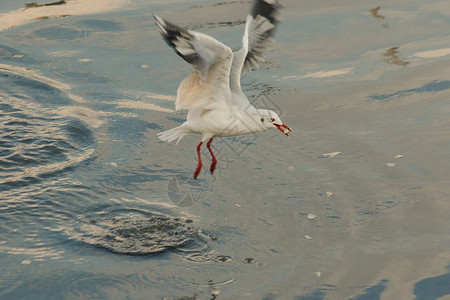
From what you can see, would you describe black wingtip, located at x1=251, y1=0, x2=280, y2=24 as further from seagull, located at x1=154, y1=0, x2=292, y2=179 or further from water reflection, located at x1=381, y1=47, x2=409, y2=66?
water reflection, located at x1=381, y1=47, x2=409, y2=66

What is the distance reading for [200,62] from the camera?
274 inches

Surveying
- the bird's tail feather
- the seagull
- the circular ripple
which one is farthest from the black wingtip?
the circular ripple

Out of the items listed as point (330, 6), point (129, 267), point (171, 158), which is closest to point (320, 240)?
point (129, 267)

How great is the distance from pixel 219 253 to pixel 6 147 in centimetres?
348

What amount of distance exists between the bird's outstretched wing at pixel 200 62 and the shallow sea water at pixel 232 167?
3.58ft

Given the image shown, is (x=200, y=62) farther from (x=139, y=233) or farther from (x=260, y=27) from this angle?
(x=139, y=233)

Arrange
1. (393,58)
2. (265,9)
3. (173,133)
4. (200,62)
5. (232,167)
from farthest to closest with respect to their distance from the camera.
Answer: (393,58) → (232,167) → (265,9) → (173,133) → (200,62)

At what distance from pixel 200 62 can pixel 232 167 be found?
1.97 meters

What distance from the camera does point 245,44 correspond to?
771cm

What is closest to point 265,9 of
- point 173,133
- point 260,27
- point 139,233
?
point 260,27

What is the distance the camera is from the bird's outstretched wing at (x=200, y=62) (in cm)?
654

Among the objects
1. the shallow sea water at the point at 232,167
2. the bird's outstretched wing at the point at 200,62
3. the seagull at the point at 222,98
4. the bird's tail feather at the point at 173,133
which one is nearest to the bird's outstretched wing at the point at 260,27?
the seagull at the point at 222,98

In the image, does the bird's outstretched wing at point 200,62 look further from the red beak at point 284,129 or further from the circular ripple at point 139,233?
the circular ripple at point 139,233

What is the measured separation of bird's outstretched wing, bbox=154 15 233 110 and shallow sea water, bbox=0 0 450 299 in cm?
109
